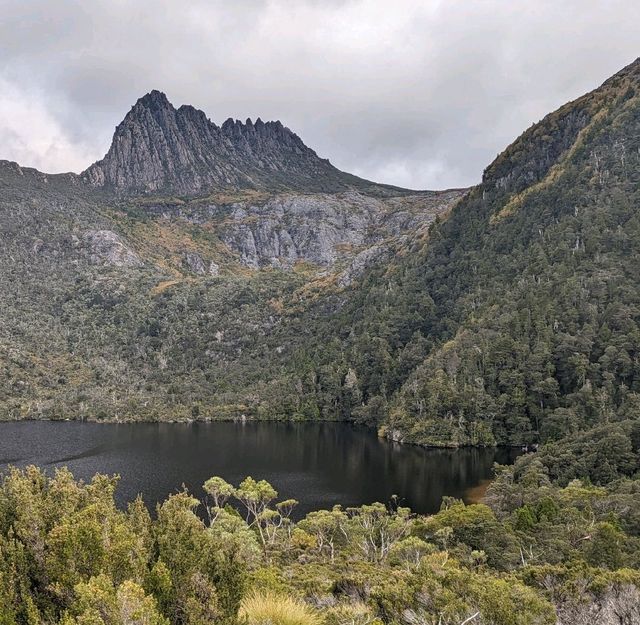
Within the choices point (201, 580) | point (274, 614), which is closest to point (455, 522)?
point (274, 614)

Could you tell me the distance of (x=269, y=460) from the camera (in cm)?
11219

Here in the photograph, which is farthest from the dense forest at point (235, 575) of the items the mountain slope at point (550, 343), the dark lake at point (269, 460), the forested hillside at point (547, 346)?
the mountain slope at point (550, 343)

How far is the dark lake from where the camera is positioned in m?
86.8

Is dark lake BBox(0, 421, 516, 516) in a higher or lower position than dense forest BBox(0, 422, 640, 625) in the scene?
lower

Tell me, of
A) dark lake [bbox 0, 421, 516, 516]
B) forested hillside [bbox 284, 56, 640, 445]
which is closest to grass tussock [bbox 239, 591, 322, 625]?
dark lake [bbox 0, 421, 516, 516]

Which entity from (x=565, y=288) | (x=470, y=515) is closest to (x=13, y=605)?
(x=470, y=515)

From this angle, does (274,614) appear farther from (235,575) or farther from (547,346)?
(547,346)

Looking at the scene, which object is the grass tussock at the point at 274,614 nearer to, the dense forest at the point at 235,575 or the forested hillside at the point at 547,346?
the dense forest at the point at 235,575

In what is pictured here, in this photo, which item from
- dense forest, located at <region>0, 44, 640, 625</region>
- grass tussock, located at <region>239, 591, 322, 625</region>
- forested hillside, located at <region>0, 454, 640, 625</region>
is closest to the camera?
forested hillside, located at <region>0, 454, 640, 625</region>

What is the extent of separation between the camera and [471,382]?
502 ft

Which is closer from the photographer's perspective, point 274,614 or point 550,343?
point 274,614

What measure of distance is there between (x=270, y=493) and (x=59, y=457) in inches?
3260

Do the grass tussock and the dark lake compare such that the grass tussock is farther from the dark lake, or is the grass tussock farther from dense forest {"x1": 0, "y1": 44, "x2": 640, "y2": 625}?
the dark lake

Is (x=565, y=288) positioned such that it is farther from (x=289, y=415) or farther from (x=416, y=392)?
(x=289, y=415)
